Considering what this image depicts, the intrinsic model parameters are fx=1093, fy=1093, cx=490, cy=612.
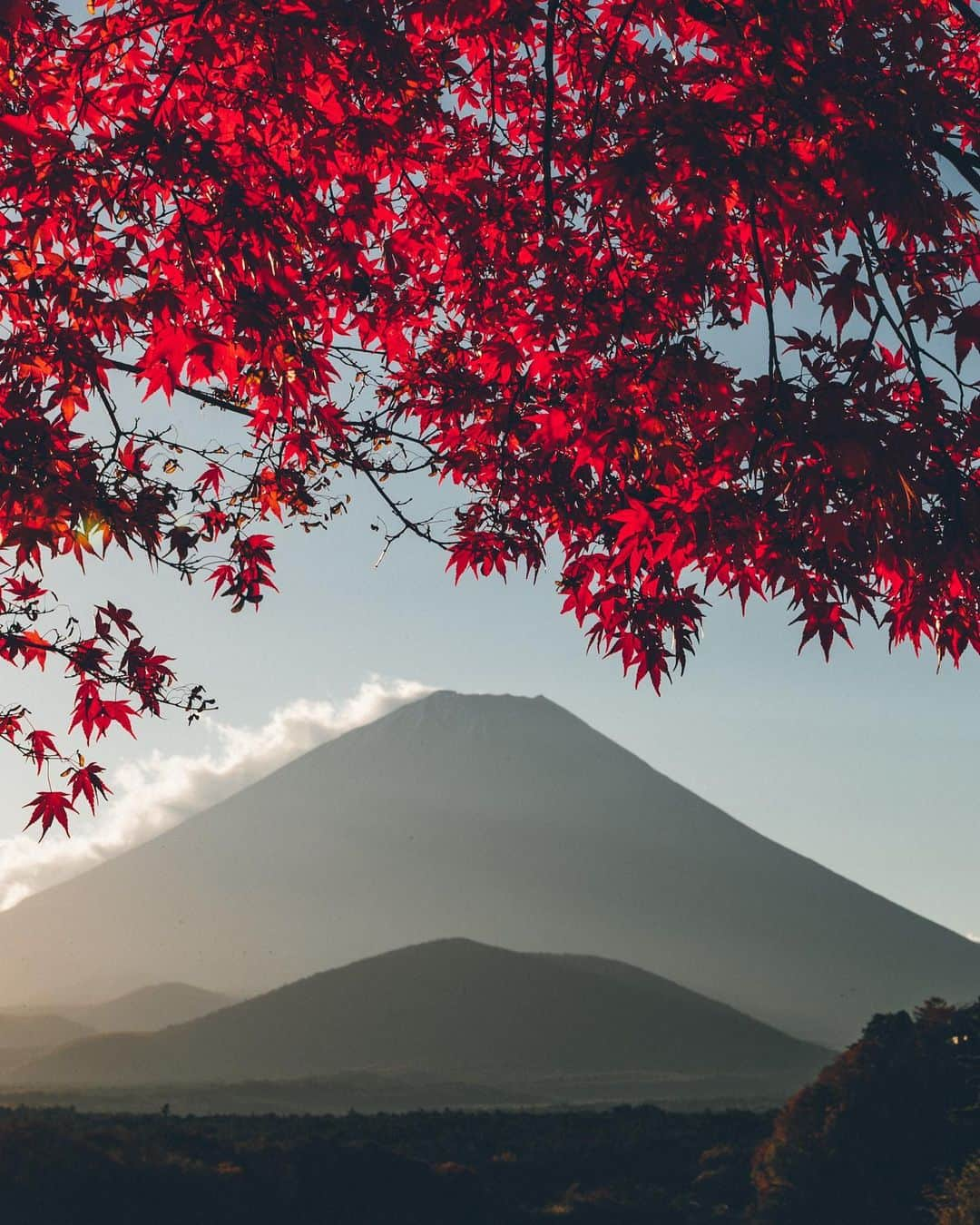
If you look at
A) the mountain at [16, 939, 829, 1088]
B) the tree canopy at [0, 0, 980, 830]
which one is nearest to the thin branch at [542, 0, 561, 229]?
the tree canopy at [0, 0, 980, 830]

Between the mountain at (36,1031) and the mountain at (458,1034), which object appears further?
the mountain at (36,1031)

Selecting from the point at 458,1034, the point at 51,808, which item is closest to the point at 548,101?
the point at 51,808

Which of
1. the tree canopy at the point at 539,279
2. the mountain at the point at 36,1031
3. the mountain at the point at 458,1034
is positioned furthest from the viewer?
the mountain at the point at 36,1031

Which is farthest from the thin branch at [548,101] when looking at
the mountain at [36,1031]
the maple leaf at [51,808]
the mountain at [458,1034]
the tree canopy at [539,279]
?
the mountain at [36,1031]

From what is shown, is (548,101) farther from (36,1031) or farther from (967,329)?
(36,1031)

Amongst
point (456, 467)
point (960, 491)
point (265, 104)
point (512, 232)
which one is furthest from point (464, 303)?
point (960, 491)

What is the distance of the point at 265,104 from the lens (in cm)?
A: 654

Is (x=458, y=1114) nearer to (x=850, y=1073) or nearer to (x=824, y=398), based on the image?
(x=850, y=1073)

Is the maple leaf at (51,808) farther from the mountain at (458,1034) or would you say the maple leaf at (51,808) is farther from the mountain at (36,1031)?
the mountain at (36,1031)

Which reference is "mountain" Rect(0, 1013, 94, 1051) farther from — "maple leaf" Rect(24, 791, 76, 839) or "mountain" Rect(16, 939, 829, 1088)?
"maple leaf" Rect(24, 791, 76, 839)

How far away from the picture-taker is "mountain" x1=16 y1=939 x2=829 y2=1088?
90.9 m

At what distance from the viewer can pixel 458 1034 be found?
97.6 metres

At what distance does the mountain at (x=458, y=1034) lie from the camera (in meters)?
90.9

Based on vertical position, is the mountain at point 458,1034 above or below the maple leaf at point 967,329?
below
